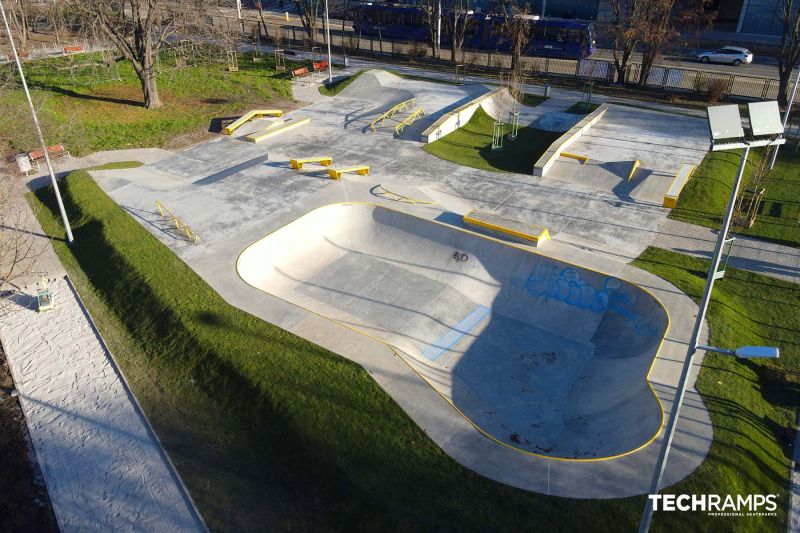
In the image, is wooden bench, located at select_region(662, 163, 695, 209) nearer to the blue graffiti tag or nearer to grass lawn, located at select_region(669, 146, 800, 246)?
grass lawn, located at select_region(669, 146, 800, 246)

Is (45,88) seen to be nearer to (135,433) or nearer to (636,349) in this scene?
(135,433)

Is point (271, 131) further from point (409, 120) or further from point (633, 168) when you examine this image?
point (633, 168)

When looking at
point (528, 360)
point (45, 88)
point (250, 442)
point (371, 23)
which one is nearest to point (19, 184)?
point (45, 88)

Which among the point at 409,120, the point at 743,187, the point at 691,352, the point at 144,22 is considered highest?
the point at 144,22

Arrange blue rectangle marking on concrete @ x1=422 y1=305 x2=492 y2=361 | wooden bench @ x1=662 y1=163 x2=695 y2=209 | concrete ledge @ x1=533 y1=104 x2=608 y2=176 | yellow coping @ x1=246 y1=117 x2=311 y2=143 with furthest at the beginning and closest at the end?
yellow coping @ x1=246 y1=117 x2=311 y2=143
concrete ledge @ x1=533 y1=104 x2=608 y2=176
wooden bench @ x1=662 y1=163 x2=695 y2=209
blue rectangle marking on concrete @ x1=422 y1=305 x2=492 y2=361

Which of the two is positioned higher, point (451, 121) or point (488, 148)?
point (451, 121)

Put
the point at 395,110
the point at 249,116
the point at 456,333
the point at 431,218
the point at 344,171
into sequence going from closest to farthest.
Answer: the point at 456,333
the point at 431,218
the point at 344,171
the point at 249,116
the point at 395,110

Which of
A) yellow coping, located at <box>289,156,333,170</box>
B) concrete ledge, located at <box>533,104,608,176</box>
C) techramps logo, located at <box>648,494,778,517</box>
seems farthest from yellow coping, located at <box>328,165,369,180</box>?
techramps logo, located at <box>648,494,778,517</box>

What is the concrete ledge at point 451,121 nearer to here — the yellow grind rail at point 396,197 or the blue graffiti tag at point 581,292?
the yellow grind rail at point 396,197

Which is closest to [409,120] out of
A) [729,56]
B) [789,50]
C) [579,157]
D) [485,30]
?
[579,157]
